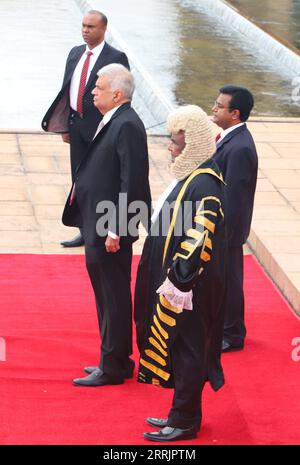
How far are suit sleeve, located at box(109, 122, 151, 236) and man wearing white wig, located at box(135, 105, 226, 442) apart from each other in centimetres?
44

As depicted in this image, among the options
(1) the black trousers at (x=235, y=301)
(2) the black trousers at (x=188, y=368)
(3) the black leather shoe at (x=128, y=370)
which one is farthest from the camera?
(1) the black trousers at (x=235, y=301)

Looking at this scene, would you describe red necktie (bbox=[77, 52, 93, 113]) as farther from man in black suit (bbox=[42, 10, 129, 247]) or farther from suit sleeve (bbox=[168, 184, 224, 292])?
suit sleeve (bbox=[168, 184, 224, 292])

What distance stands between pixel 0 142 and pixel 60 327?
4889mm

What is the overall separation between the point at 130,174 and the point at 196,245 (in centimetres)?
88

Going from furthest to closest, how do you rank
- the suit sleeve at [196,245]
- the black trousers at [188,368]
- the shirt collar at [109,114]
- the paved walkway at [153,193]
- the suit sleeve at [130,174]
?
the paved walkway at [153,193] → the shirt collar at [109,114] → the suit sleeve at [130,174] → the black trousers at [188,368] → the suit sleeve at [196,245]

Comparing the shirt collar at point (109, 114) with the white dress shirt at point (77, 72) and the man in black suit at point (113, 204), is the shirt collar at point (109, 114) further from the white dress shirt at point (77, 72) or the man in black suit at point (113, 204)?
the white dress shirt at point (77, 72)

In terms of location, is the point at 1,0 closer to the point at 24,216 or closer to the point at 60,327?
the point at 24,216

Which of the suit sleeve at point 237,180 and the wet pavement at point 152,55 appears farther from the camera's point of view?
the wet pavement at point 152,55

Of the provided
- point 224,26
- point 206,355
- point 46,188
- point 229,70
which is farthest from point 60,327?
point 224,26

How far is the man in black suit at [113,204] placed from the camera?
6211 millimetres

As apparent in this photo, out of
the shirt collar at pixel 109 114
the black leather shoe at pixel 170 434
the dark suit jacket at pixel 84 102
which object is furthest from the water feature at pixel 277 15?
the black leather shoe at pixel 170 434

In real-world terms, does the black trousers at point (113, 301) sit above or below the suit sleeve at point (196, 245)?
below

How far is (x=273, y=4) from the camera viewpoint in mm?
23828
